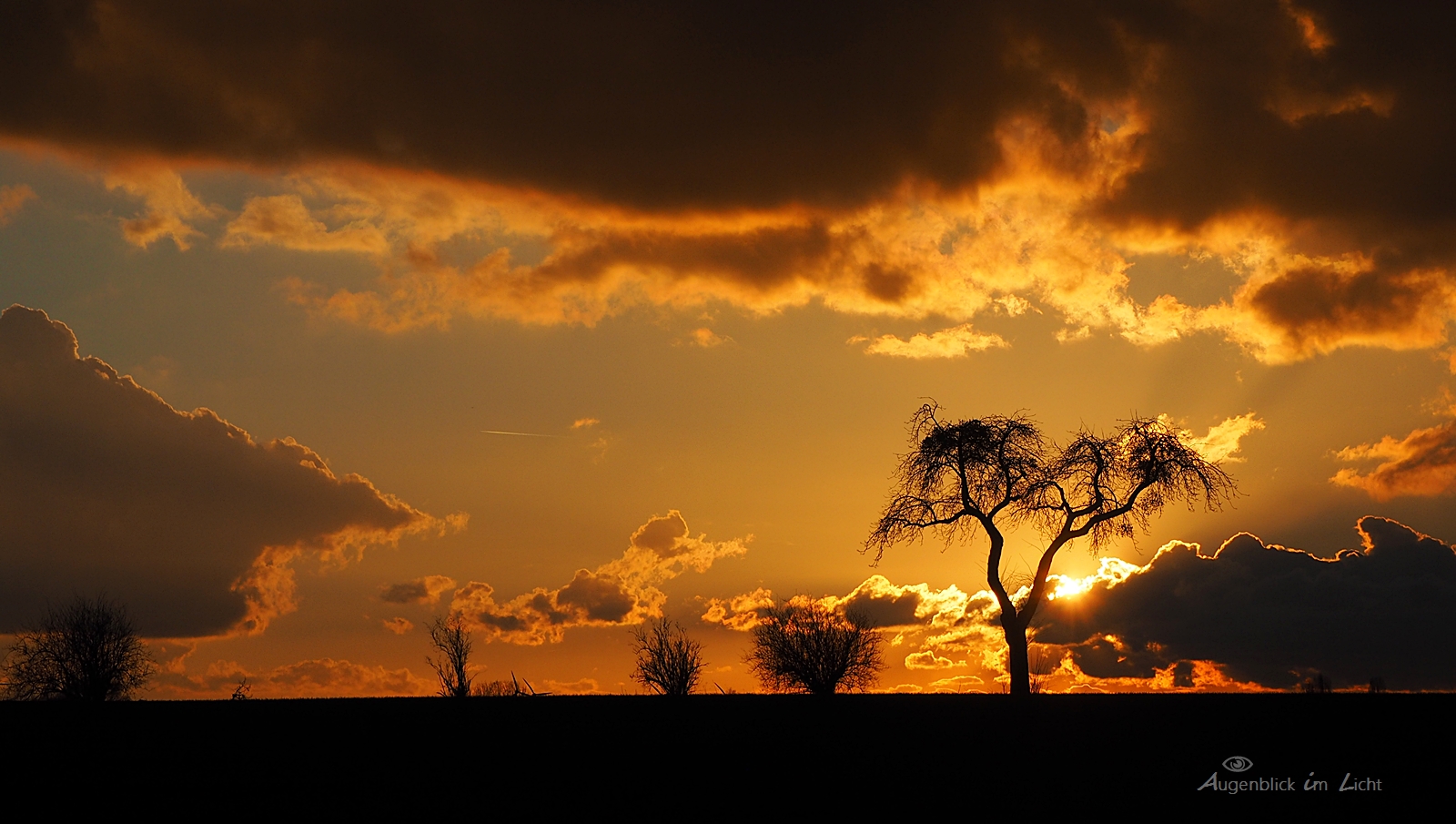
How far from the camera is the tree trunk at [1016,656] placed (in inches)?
1415

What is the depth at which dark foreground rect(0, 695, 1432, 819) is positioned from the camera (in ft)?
57.6

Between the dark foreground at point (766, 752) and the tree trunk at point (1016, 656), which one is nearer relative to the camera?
the dark foreground at point (766, 752)

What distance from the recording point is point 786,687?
76.2 metres

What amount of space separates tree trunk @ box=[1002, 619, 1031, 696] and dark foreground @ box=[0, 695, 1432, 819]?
27.1 ft

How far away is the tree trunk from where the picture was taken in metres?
35.9

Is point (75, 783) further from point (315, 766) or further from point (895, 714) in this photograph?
point (895, 714)

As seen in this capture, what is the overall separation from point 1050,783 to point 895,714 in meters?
7.62

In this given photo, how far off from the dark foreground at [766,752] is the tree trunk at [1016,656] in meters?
8.27

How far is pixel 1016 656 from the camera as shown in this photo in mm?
36406

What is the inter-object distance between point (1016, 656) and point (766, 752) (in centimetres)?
1794

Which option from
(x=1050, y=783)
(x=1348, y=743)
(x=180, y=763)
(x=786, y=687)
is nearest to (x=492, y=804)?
(x=180, y=763)

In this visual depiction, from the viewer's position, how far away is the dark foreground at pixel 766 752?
17547 mm

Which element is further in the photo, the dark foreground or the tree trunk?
the tree trunk

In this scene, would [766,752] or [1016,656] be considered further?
[1016,656]
